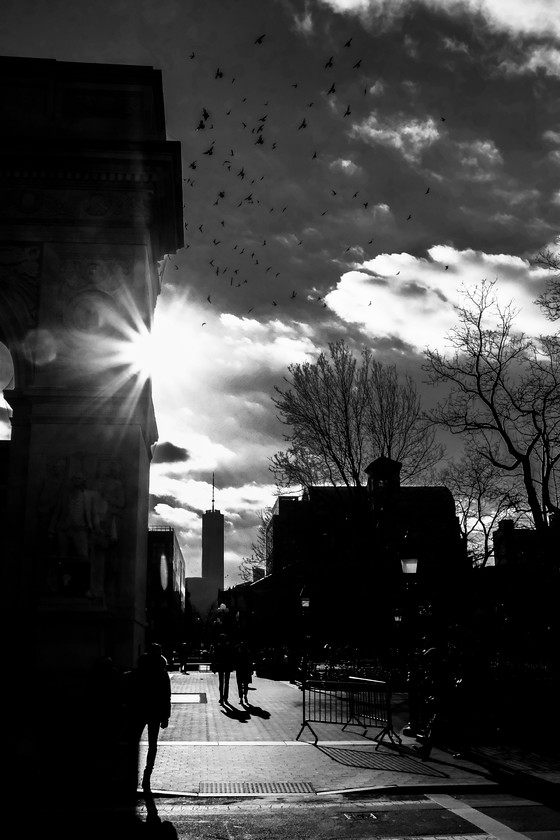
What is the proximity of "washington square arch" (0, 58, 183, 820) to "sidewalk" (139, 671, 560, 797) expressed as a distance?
101 inches

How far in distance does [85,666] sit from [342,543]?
26060 mm

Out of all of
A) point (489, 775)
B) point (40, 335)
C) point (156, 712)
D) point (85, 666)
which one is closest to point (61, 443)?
point (40, 335)

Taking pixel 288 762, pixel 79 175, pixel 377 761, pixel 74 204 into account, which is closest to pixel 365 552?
pixel 74 204

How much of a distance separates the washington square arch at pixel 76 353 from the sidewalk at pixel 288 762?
255 cm

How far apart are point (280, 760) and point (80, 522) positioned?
20.1 feet

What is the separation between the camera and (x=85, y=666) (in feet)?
49.1

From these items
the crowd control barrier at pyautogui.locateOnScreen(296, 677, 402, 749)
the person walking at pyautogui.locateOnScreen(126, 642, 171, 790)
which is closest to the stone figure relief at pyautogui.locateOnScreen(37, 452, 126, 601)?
the crowd control barrier at pyautogui.locateOnScreen(296, 677, 402, 749)

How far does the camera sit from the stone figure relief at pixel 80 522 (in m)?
15.4

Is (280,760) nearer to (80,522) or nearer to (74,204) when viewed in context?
(80,522)

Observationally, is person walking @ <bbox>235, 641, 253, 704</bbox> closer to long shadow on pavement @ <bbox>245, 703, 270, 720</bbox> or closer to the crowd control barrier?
long shadow on pavement @ <bbox>245, 703, 270, 720</bbox>

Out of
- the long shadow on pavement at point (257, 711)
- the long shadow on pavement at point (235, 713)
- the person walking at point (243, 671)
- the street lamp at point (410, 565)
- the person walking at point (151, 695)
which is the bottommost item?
the long shadow on pavement at point (257, 711)

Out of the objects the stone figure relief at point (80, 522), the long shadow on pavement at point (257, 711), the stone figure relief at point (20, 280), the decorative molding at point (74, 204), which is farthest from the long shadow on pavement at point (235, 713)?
the decorative molding at point (74, 204)

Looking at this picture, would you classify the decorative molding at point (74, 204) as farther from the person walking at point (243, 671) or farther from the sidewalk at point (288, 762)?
the person walking at point (243, 671)

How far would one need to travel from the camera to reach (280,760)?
12.4 metres
